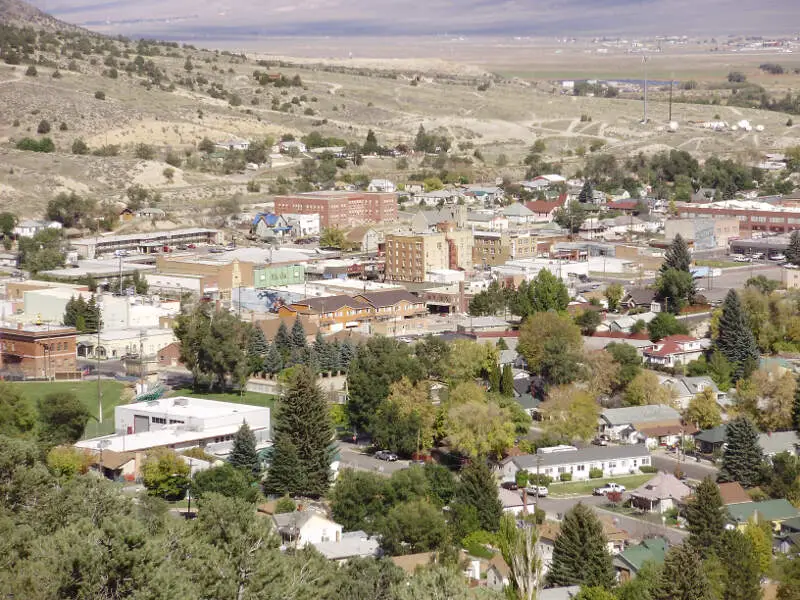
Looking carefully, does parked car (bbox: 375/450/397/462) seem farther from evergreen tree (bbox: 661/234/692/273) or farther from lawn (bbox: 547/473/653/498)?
evergreen tree (bbox: 661/234/692/273)

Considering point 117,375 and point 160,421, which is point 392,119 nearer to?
point 117,375

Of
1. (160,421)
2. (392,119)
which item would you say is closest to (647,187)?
(392,119)

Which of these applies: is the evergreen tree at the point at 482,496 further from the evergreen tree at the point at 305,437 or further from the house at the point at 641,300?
the house at the point at 641,300

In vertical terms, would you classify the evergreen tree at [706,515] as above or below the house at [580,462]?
above

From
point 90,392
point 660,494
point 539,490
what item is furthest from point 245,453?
point 90,392

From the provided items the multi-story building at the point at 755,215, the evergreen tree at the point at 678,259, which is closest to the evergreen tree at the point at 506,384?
the evergreen tree at the point at 678,259

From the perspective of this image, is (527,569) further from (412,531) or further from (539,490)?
(539,490)
